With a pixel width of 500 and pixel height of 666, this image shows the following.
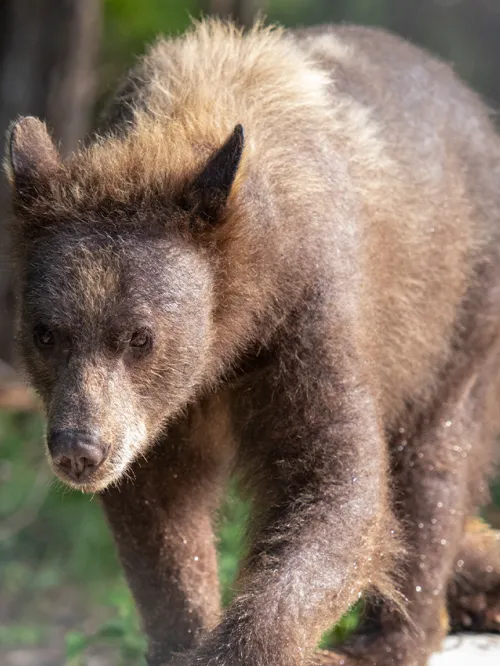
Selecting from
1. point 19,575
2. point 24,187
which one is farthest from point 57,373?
point 19,575

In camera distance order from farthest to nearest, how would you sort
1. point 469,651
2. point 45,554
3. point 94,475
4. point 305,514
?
point 45,554 < point 469,651 < point 305,514 < point 94,475

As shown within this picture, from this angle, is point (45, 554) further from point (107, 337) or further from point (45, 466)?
point (107, 337)

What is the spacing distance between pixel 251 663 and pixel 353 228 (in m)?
1.63

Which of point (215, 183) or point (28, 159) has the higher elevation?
point (215, 183)

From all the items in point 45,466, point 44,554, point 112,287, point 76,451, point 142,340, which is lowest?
point 44,554

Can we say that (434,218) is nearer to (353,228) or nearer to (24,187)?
(353,228)

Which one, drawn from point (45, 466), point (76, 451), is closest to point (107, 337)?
point (76, 451)

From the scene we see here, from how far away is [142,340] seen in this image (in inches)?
161

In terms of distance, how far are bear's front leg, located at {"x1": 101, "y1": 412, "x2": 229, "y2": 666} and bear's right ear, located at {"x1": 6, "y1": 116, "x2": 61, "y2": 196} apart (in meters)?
1.15

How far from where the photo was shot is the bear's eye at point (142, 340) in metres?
4.08

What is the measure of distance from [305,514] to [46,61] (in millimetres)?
6181

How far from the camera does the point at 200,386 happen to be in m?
4.50

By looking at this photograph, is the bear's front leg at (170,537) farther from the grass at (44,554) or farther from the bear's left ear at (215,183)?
the grass at (44,554)

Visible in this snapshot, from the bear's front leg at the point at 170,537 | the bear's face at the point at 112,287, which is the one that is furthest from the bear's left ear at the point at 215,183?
the bear's front leg at the point at 170,537
